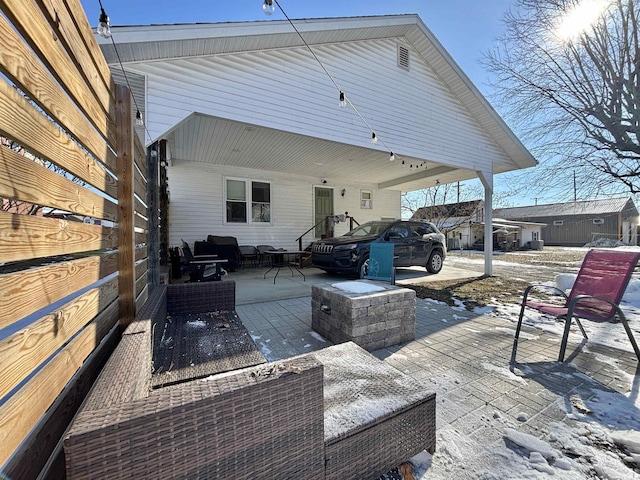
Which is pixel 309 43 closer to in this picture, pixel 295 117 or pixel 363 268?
pixel 295 117

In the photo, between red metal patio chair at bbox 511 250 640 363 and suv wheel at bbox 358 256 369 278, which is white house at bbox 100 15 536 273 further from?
red metal patio chair at bbox 511 250 640 363

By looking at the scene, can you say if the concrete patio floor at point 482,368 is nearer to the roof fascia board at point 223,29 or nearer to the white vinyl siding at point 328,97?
the white vinyl siding at point 328,97

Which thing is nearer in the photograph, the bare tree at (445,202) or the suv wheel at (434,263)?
the suv wheel at (434,263)

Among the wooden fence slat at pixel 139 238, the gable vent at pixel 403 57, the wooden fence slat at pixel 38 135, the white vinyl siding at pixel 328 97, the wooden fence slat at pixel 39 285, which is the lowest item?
the wooden fence slat at pixel 39 285

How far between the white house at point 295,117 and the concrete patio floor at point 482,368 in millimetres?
3027

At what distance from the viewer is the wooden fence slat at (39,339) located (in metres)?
0.69

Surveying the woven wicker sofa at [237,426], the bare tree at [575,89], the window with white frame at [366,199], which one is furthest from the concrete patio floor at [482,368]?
the window with white frame at [366,199]

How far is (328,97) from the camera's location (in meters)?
5.00

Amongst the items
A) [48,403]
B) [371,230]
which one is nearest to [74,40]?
[48,403]

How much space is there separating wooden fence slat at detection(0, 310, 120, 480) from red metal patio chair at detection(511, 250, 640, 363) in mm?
3134

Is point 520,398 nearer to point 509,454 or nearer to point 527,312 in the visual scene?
point 509,454

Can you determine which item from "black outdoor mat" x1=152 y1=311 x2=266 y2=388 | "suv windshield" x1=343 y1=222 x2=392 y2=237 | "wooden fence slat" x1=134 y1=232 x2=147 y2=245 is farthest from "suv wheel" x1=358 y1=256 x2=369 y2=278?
"wooden fence slat" x1=134 y1=232 x2=147 y2=245

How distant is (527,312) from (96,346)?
198 inches

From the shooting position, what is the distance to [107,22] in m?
2.39
